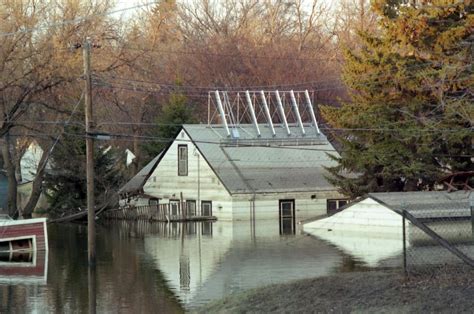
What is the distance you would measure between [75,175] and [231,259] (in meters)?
26.8

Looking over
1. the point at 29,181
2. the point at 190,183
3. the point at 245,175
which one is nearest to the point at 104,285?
the point at 245,175

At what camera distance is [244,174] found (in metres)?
50.5

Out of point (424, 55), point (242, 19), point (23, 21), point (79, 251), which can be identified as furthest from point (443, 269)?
point (242, 19)

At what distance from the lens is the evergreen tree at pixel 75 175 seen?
53888 mm

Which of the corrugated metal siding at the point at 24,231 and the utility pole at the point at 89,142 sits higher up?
the utility pole at the point at 89,142

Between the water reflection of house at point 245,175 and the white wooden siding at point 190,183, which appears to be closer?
the water reflection of house at point 245,175

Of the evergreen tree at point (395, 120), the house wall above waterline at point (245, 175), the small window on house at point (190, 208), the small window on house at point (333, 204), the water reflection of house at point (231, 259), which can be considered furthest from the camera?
the small window on house at point (190, 208)

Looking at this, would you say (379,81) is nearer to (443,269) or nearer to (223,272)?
(223,272)

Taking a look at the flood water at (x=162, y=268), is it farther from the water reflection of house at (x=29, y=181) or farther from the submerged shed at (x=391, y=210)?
the water reflection of house at (x=29, y=181)

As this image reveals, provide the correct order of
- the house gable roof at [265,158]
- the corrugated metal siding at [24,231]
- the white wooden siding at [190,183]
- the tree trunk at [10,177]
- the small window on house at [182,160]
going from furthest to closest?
the tree trunk at [10,177], the small window on house at [182,160], the house gable roof at [265,158], the white wooden siding at [190,183], the corrugated metal siding at [24,231]

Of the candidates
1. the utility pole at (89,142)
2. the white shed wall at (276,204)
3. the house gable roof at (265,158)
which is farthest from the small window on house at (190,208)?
the utility pole at (89,142)

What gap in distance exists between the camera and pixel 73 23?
45.7m

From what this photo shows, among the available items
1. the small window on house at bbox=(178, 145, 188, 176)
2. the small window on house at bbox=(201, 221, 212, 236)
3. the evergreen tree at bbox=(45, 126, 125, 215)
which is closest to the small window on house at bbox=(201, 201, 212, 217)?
the small window on house at bbox=(201, 221, 212, 236)

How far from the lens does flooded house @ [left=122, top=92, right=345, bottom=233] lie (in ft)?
162
